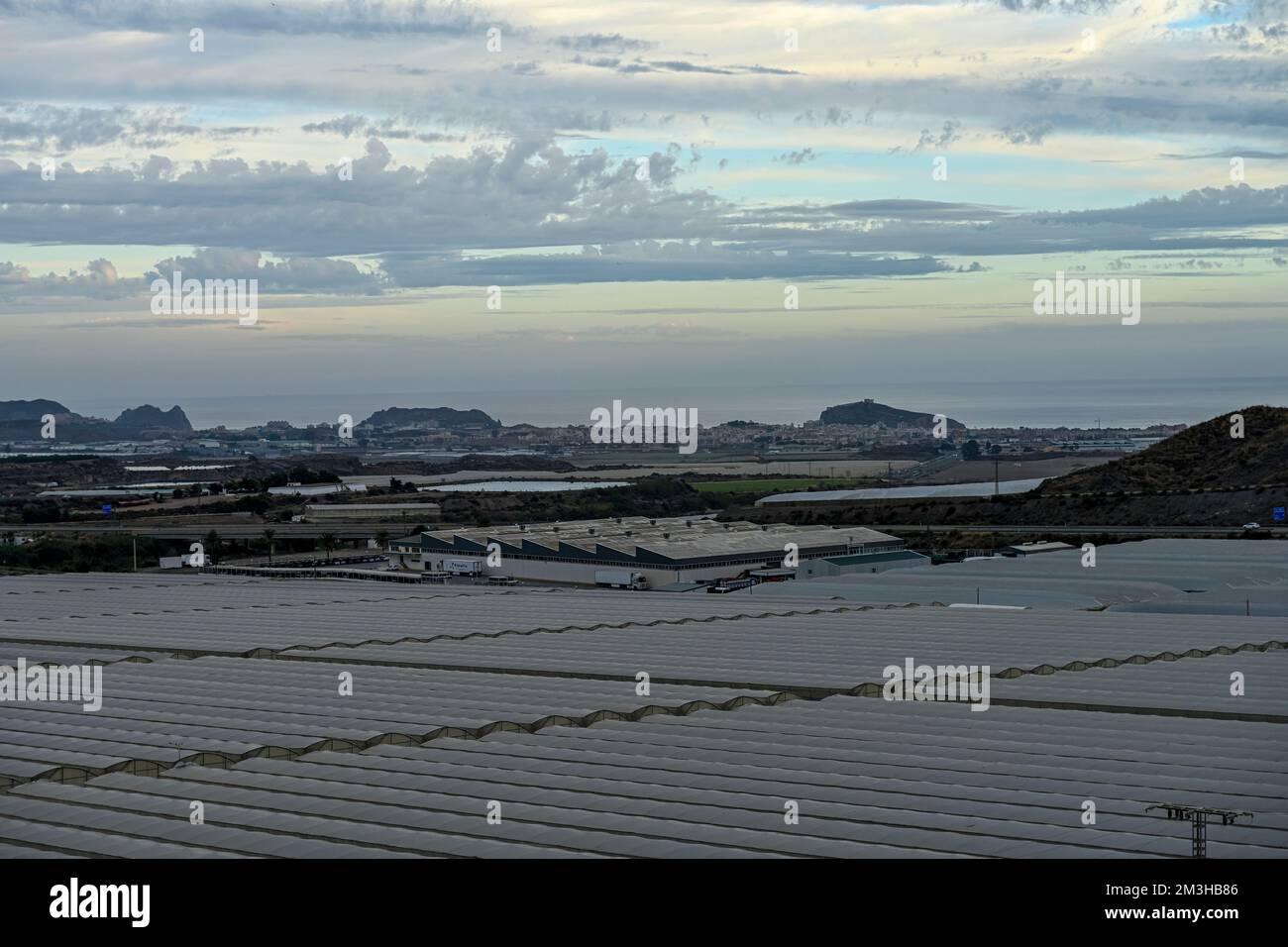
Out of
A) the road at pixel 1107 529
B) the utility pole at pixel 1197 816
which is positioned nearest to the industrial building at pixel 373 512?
the road at pixel 1107 529

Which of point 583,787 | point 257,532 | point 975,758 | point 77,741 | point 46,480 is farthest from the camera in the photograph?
point 46,480

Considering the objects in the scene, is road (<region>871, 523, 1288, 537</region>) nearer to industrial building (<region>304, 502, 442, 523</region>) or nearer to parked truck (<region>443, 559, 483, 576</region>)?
parked truck (<region>443, 559, 483, 576</region>)

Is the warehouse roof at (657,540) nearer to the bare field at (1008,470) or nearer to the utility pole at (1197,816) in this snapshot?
the utility pole at (1197,816)

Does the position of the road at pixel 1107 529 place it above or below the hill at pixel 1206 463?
below

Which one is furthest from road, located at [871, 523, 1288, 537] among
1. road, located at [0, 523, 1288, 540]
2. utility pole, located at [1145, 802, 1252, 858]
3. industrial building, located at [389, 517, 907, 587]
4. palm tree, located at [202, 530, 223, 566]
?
utility pole, located at [1145, 802, 1252, 858]

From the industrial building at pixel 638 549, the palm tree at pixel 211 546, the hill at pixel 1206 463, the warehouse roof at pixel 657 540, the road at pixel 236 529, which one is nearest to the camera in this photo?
the industrial building at pixel 638 549
